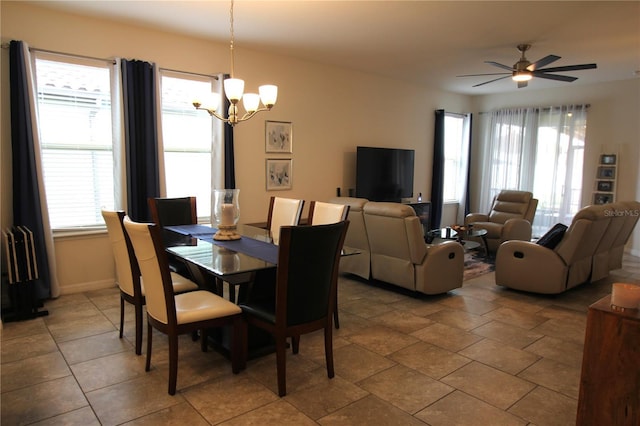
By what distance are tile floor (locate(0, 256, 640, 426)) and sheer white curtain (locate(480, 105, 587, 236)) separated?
3.87 meters

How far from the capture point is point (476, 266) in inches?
219

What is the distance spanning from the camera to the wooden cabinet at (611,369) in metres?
1.66

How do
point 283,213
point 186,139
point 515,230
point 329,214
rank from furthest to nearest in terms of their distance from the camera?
point 515,230 < point 186,139 < point 283,213 < point 329,214

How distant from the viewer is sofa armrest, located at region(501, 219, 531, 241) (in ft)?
19.9

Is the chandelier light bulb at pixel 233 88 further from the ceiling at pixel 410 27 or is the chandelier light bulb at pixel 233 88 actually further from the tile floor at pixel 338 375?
the tile floor at pixel 338 375

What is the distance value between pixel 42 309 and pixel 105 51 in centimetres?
252

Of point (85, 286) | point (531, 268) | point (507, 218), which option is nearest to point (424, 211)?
point (507, 218)

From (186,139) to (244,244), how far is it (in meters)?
2.25

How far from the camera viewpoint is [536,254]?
4.25 m

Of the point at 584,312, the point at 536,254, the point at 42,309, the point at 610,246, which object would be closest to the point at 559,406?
the point at 584,312

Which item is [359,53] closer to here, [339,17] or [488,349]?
[339,17]

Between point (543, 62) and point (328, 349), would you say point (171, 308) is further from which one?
point (543, 62)

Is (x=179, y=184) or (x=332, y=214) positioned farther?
(x=179, y=184)

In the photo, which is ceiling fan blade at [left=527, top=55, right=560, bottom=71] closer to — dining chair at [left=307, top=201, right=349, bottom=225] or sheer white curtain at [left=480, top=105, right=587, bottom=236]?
dining chair at [left=307, top=201, right=349, bottom=225]
